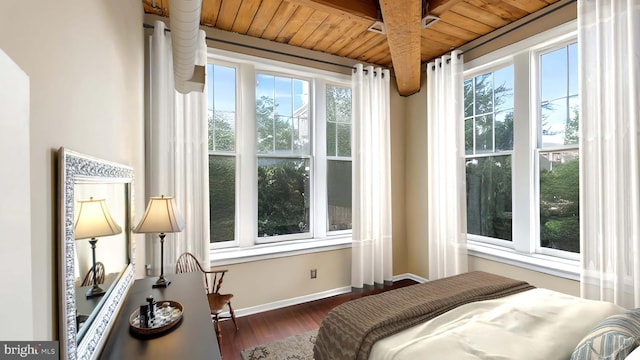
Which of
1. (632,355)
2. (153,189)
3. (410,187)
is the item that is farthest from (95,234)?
(410,187)

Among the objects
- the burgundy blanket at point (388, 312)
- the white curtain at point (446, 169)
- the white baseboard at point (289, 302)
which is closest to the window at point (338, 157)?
the white baseboard at point (289, 302)

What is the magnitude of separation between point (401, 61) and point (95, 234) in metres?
2.98

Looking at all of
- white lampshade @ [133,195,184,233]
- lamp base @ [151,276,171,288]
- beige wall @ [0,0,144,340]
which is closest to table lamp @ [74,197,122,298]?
beige wall @ [0,0,144,340]

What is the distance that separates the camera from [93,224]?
1.05 m

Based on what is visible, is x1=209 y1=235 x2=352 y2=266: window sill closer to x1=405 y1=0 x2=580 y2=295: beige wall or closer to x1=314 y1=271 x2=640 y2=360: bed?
x1=405 y1=0 x2=580 y2=295: beige wall

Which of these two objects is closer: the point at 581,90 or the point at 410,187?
the point at 581,90

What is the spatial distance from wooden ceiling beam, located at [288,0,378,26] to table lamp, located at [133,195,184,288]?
5.99 ft

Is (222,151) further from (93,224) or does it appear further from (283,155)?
(93,224)

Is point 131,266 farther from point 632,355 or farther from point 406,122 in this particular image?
point 406,122

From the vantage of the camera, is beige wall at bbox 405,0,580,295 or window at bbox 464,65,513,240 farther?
beige wall at bbox 405,0,580,295

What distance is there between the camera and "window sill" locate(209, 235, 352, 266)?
9.11 feet

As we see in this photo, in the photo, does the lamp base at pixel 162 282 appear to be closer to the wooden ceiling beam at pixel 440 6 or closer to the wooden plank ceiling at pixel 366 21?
the wooden plank ceiling at pixel 366 21

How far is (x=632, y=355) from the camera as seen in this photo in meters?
0.96

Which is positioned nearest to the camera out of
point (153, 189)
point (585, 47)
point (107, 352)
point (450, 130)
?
point (107, 352)
